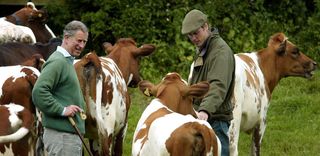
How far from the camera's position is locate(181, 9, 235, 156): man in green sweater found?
7473 millimetres

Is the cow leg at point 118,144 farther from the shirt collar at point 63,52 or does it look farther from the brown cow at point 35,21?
the shirt collar at point 63,52

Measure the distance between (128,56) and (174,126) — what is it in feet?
15.4

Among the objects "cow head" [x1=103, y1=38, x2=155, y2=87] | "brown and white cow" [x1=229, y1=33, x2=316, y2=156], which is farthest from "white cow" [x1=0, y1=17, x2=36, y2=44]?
"brown and white cow" [x1=229, y1=33, x2=316, y2=156]

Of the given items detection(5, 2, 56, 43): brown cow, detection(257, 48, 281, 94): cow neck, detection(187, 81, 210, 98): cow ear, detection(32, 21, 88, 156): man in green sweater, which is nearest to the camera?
detection(32, 21, 88, 156): man in green sweater

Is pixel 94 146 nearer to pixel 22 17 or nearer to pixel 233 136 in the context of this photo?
pixel 233 136

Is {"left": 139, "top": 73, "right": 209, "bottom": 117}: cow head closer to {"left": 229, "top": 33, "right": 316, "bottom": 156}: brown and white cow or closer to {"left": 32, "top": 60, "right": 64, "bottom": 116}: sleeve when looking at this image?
{"left": 32, "top": 60, "right": 64, "bottom": 116}: sleeve

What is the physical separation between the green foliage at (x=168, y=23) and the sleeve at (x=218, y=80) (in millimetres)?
8755

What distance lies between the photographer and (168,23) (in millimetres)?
17250

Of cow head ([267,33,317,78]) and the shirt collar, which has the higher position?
the shirt collar

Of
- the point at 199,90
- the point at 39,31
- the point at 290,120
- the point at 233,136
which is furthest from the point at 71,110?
the point at 290,120

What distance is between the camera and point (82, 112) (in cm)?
698

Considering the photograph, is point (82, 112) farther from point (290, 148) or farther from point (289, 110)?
point (289, 110)

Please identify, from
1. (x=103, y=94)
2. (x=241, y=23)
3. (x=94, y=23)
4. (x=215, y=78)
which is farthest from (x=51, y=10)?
(x=215, y=78)

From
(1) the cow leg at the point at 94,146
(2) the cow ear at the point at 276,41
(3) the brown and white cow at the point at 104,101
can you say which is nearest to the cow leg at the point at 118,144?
(3) the brown and white cow at the point at 104,101
